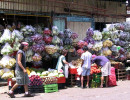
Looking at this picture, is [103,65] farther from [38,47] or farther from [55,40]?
[38,47]

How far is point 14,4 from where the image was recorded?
398 inches

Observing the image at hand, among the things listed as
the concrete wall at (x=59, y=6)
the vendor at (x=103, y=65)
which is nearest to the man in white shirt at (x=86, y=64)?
the vendor at (x=103, y=65)

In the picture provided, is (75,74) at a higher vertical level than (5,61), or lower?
lower

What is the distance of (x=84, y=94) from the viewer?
8328 millimetres

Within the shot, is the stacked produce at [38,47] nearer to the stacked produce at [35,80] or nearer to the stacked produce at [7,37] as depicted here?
the stacked produce at [7,37]

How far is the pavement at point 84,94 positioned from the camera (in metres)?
7.75

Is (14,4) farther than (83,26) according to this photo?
No

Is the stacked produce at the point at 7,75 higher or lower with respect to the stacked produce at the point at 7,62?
lower

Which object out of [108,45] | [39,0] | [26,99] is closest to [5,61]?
[26,99]

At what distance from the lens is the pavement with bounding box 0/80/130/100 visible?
7750 mm

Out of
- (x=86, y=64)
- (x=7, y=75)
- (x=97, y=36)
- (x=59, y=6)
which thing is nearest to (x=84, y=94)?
(x=86, y=64)

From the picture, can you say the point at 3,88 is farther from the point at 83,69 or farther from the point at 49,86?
the point at 83,69

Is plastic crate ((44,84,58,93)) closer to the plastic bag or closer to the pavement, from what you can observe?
the pavement

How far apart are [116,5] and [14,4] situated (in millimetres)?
6913
